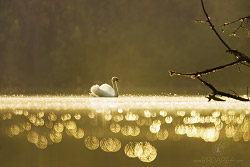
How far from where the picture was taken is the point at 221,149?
43.2 ft

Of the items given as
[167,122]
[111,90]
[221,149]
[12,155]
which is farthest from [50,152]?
[111,90]

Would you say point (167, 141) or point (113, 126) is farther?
point (113, 126)

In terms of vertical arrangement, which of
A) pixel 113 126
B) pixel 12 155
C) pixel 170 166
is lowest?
pixel 170 166

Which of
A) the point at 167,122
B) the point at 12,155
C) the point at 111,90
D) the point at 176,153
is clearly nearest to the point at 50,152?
the point at 12,155

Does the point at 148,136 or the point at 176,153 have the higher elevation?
the point at 148,136

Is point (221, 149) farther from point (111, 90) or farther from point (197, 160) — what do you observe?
point (111, 90)

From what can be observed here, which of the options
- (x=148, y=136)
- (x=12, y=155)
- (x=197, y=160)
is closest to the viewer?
(x=197, y=160)

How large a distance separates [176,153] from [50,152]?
3011mm

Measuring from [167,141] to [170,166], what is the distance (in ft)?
15.4

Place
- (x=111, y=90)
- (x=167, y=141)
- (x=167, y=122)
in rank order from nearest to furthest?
(x=167, y=141) < (x=167, y=122) < (x=111, y=90)

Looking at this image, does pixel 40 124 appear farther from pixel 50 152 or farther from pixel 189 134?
pixel 50 152

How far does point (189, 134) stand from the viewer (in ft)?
55.9

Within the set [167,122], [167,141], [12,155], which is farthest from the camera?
[167,122]

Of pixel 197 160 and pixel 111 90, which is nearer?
pixel 197 160
